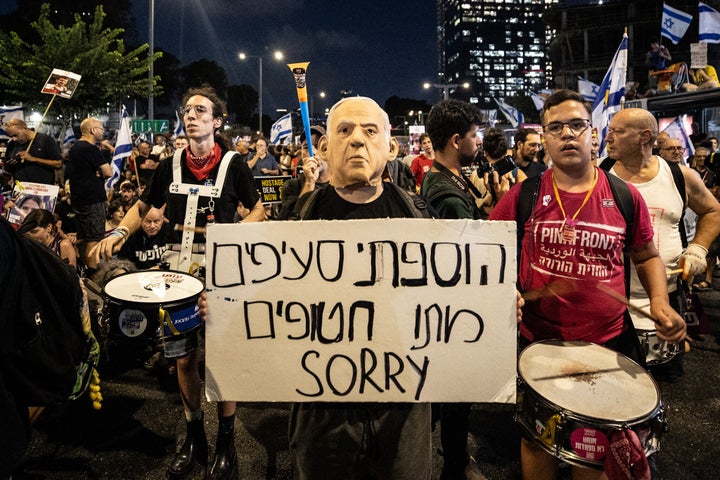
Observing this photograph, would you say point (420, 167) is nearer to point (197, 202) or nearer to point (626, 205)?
point (197, 202)

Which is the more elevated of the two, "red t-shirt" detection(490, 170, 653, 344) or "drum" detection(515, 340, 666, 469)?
"red t-shirt" detection(490, 170, 653, 344)

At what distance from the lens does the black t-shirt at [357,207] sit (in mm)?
2018

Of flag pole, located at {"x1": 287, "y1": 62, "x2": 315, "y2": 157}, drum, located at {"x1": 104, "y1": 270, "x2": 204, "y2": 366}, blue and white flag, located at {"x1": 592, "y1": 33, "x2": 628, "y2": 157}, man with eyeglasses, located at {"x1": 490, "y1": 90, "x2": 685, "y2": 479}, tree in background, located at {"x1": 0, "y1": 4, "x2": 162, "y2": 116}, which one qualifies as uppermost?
tree in background, located at {"x1": 0, "y1": 4, "x2": 162, "y2": 116}

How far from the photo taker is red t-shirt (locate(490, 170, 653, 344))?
2354 millimetres

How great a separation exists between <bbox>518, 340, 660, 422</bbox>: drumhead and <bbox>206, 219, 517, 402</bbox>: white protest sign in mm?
308

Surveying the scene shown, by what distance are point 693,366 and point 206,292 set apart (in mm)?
5003

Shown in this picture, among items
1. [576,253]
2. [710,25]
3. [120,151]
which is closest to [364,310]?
[576,253]

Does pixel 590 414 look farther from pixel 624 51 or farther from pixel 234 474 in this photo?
pixel 624 51

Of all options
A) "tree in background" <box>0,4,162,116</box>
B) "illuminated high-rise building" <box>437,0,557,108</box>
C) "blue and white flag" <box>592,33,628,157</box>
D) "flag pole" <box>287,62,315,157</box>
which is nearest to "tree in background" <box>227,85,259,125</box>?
"tree in background" <box>0,4,162,116</box>

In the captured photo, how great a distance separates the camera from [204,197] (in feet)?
10.8

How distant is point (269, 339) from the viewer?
→ 1.81 metres

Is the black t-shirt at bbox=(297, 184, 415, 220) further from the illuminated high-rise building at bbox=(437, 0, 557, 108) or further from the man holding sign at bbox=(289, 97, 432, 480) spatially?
the illuminated high-rise building at bbox=(437, 0, 557, 108)

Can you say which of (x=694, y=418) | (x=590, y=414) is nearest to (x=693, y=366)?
(x=694, y=418)

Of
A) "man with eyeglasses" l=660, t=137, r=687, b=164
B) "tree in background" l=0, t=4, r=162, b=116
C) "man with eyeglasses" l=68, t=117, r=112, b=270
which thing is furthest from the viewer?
"tree in background" l=0, t=4, r=162, b=116
